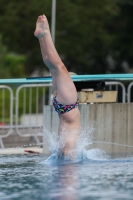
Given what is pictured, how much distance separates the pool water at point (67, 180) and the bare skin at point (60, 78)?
1.53 feet

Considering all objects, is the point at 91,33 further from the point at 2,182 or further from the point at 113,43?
the point at 2,182

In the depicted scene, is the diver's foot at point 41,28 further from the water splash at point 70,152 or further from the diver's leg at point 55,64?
the water splash at point 70,152

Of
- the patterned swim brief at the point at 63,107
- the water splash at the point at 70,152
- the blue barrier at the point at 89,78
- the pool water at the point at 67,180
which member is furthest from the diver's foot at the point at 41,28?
the blue barrier at the point at 89,78

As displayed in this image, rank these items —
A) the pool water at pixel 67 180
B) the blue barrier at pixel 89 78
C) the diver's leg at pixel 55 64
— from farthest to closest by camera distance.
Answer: the blue barrier at pixel 89 78 → the diver's leg at pixel 55 64 → the pool water at pixel 67 180

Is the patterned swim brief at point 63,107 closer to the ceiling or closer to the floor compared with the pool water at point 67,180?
closer to the ceiling

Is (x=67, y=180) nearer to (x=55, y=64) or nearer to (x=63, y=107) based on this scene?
(x=63, y=107)

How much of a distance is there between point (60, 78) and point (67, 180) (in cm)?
230

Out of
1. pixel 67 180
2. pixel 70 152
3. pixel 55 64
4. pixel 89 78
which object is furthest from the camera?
pixel 89 78

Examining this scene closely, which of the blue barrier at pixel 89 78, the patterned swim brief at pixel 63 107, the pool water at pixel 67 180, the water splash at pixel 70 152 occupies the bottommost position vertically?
the pool water at pixel 67 180

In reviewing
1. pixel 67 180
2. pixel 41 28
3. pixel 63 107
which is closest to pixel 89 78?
pixel 63 107

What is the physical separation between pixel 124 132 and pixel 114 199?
516 cm

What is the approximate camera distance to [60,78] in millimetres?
10070

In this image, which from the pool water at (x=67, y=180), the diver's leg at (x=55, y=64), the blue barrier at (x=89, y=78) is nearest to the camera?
the pool water at (x=67, y=180)

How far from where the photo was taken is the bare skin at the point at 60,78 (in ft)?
33.0
